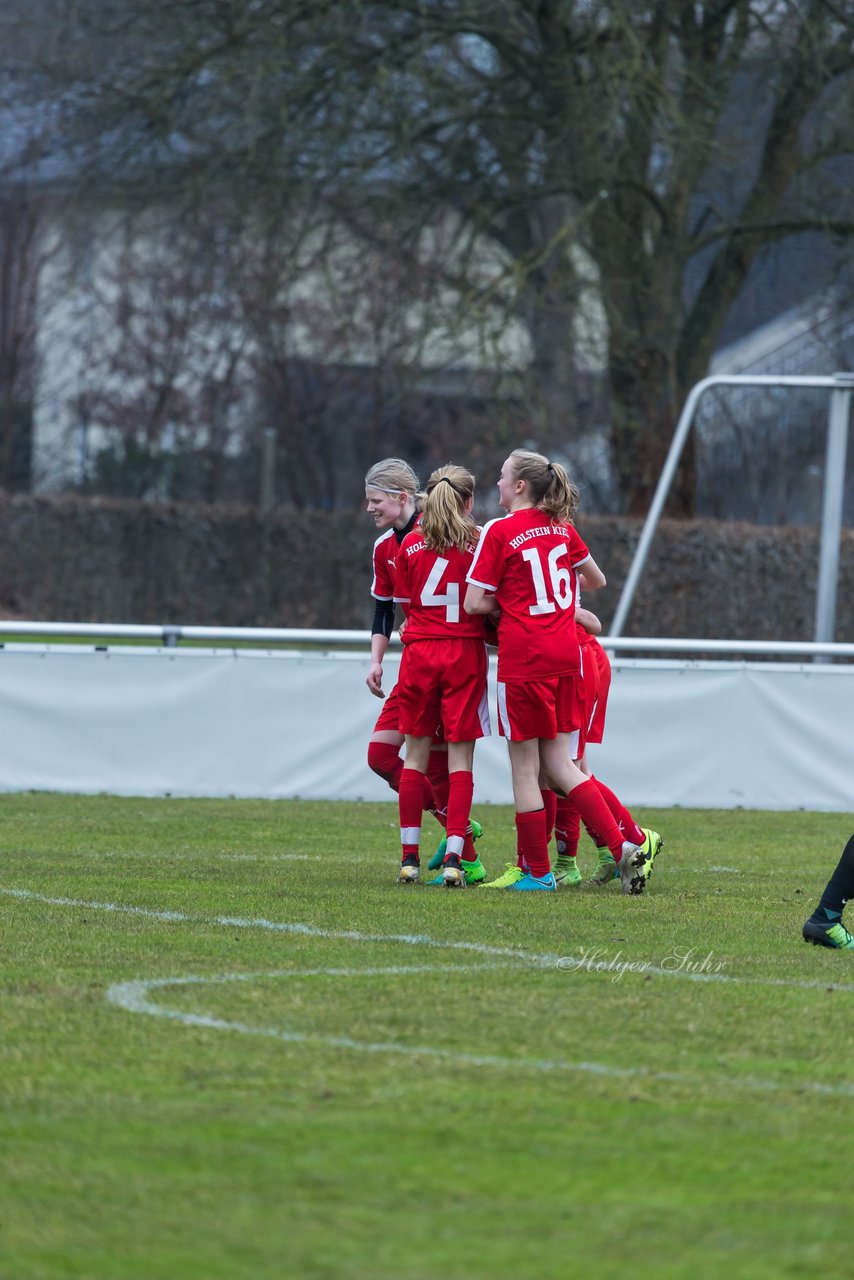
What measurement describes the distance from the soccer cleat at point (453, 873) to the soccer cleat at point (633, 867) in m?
0.68

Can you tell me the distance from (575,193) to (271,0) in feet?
12.3

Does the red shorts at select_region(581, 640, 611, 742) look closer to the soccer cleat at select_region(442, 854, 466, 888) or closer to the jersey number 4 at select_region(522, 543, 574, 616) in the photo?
the jersey number 4 at select_region(522, 543, 574, 616)

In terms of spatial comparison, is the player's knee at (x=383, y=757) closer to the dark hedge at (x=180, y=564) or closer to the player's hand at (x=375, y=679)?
the player's hand at (x=375, y=679)

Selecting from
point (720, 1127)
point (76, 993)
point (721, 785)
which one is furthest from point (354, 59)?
point (720, 1127)

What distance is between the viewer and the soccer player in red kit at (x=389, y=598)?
28.9ft

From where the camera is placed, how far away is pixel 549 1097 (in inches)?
175

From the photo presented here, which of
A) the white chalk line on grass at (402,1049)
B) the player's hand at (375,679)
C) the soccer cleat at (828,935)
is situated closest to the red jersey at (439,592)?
the player's hand at (375,679)

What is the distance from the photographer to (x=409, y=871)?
8.57 metres

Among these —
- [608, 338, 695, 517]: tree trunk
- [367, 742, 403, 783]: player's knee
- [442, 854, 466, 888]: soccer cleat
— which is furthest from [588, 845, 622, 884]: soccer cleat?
[608, 338, 695, 517]: tree trunk

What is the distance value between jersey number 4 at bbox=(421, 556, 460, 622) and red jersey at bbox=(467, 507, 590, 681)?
277 millimetres

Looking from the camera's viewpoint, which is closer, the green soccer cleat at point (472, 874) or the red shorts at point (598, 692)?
the green soccer cleat at point (472, 874)

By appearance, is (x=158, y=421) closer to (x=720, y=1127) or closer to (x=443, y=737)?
(x=443, y=737)

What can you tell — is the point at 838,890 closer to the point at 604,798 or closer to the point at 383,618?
the point at 604,798

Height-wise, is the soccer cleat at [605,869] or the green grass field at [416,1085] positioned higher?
the green grass field at [416,1085]
